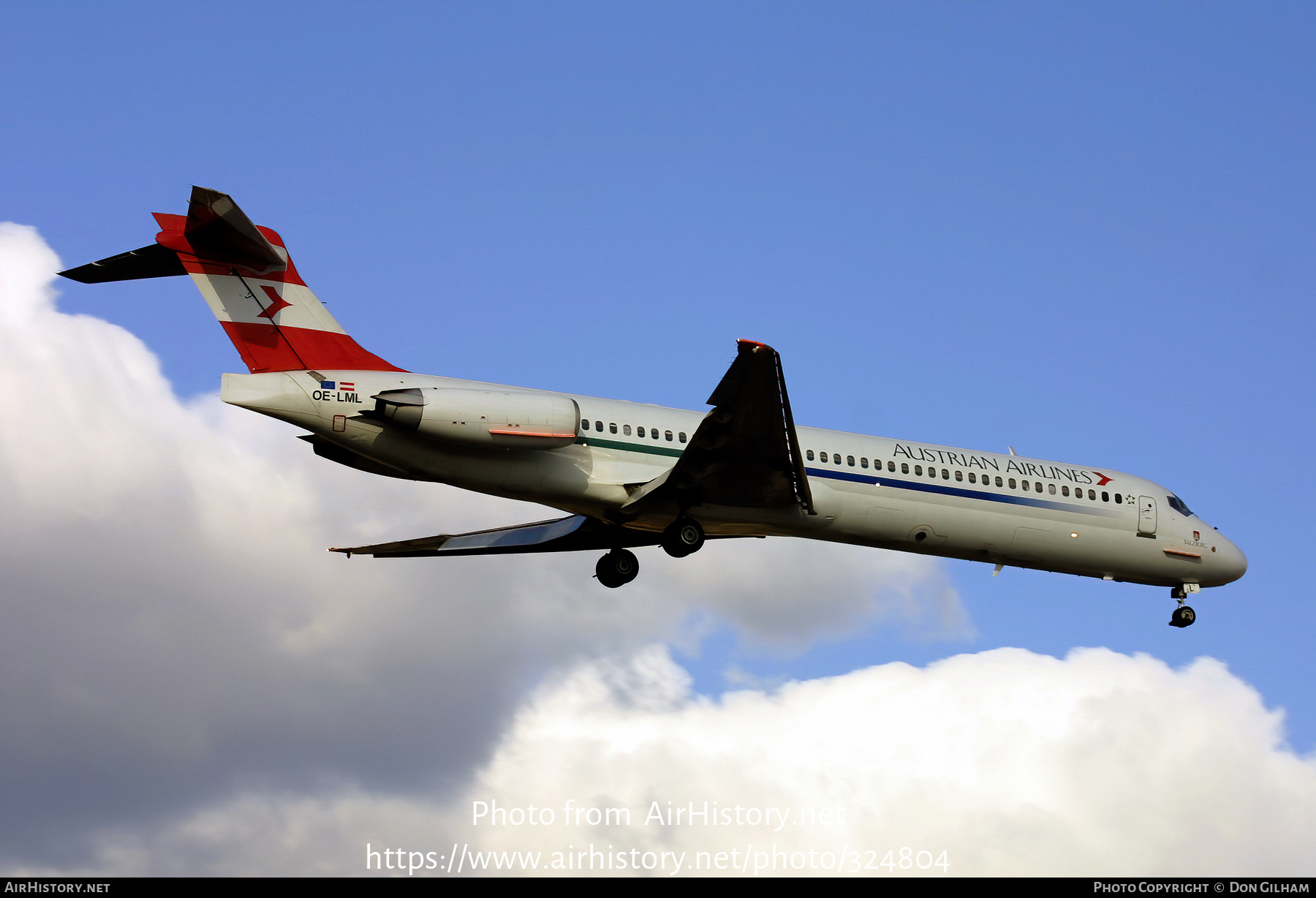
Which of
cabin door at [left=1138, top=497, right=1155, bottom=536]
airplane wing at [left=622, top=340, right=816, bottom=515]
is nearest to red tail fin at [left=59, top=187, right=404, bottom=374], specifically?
airplane wing at [left=622, top=340, right=816, bottom=515]

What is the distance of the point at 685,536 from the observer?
74.3 feet

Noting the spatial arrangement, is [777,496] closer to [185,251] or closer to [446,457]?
[446,457]

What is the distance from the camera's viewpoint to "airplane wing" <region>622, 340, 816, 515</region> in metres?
19.7

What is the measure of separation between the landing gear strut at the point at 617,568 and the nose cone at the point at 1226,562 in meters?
11.4

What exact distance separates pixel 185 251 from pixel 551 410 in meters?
5.98

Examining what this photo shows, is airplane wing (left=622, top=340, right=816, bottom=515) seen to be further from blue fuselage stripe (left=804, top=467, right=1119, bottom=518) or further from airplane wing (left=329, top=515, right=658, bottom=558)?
airplane wing (left=329, top=515, right=658, bottom=558)

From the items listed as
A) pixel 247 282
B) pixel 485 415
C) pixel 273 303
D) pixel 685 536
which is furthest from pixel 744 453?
pixel 247 282

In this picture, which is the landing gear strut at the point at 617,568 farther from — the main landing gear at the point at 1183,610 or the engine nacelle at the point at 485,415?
the main landing gear at the point at 1183,610

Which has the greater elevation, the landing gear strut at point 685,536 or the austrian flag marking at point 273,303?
the austrian flag marking at point 273,303

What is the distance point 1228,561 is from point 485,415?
51.1 ft

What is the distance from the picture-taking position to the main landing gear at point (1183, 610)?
26109mm

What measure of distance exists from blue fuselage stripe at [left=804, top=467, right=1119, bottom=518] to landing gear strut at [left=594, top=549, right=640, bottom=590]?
412cm

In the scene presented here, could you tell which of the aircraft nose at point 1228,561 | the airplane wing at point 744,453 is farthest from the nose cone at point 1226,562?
the airplane wing at point 744,453
